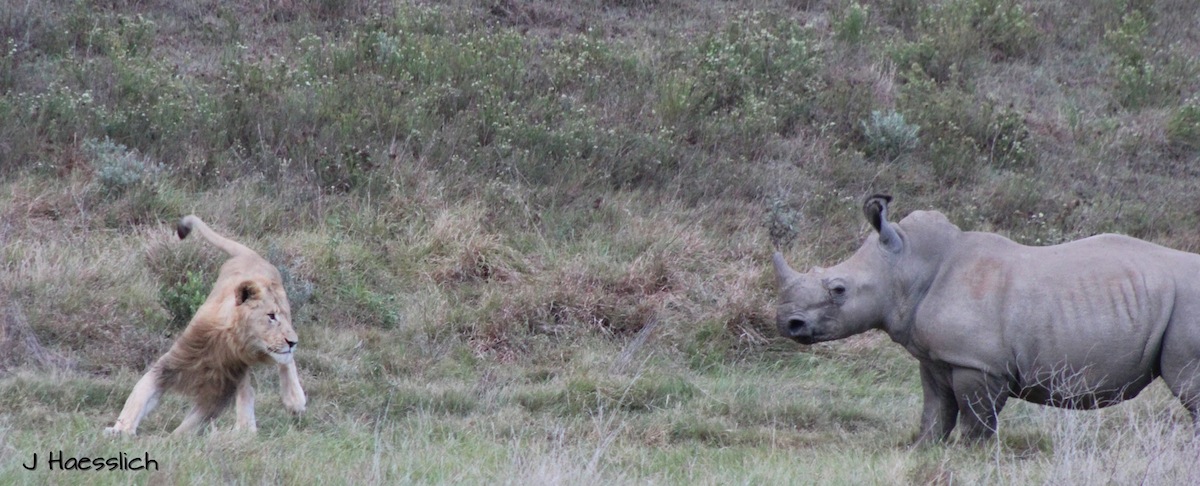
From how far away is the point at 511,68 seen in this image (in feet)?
→ 45.8

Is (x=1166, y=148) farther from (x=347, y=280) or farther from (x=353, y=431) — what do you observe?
(x=353, y=431)

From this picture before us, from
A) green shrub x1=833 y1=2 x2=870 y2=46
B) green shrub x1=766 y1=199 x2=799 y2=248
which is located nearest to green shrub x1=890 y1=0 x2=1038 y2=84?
green shrub x1=833 y1=2 x2=870 y2=46

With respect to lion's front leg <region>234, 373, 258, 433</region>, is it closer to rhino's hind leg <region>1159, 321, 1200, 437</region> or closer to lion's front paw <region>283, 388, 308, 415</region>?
lion's front paw <region>283, 388, 308, 415</region>

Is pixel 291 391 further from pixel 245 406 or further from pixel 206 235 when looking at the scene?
pixel 206 235

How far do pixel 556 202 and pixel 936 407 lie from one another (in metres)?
5.24

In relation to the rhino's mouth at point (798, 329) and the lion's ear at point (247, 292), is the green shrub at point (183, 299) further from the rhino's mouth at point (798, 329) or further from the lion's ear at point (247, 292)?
the rhino's mouth at point (798, 329)

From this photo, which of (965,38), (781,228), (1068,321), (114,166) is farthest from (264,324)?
(965,38)

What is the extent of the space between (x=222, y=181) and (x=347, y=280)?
1.92 m

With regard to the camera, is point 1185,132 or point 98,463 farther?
point 1185,132

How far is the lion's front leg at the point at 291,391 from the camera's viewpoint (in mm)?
7703

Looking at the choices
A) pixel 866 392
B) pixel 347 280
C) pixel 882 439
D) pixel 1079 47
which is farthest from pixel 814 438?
pixel 1079 47

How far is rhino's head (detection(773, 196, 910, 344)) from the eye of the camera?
757cm

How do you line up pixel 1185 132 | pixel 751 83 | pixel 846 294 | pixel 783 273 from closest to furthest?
pixel 846 294, pixel 783 273, pixel 751 83, pixel 1185 132

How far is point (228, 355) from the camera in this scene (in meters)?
7.55
